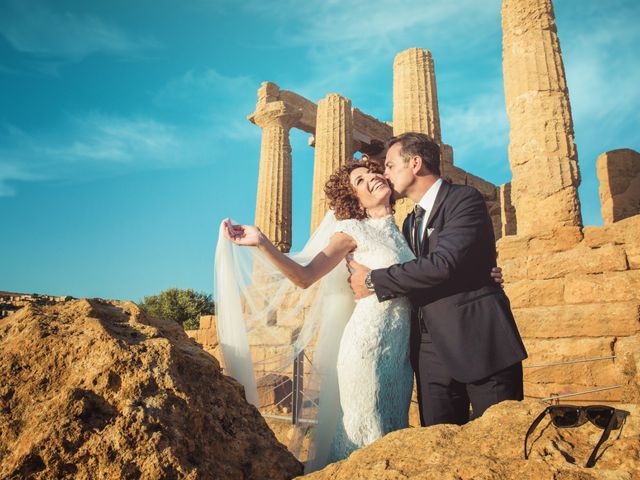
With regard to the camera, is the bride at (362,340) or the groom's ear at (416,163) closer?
the bride at (362,340)

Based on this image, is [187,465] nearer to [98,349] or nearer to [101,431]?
[101,431]

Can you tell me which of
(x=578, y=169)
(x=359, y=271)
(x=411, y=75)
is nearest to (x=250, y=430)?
(x=359, y=271)

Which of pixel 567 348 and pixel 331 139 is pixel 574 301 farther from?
pixel 331 139

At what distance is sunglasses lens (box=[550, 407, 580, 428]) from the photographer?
4.12 ft

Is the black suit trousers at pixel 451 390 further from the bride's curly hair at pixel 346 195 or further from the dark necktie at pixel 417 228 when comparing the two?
the bride's curly hair at pixel 346 195

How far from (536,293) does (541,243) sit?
3.40ft

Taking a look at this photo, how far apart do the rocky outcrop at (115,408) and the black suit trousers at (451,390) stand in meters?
1.13

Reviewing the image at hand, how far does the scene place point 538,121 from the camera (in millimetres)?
8367

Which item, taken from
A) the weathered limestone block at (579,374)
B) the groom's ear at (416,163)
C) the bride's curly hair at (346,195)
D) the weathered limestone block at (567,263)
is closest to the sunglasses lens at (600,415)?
the groom's ear at (416,163)

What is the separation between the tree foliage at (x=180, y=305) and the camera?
23.6 m

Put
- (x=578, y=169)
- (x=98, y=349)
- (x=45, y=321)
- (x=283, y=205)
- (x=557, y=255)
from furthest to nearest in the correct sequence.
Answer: (x=283, y=205) → (x=578, y=169) → (x=557, y=255) → (x=45, y=321) → (x=98, y=349)

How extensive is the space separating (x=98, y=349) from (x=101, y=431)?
323 millimetres

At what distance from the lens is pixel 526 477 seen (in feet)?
3.49

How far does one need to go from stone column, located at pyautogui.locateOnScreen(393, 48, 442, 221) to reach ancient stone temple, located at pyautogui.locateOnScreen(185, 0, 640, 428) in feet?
0.09
